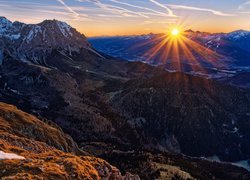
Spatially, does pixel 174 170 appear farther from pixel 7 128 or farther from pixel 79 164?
pixel 79 164

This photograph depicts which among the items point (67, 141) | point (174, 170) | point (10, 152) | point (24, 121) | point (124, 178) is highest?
point (10, 152)

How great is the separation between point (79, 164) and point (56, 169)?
538 cm

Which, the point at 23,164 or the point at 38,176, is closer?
the point at 38,176

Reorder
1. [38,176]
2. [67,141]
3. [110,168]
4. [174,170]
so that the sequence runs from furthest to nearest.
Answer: [174,170]
[67,141]
[110,168]
[38,176]

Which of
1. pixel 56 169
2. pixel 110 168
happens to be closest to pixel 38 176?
pixel 56 169

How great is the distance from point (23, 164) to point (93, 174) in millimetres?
11112

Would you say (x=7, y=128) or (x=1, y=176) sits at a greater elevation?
(x=1, y=176)

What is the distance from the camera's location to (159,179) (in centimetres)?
16675

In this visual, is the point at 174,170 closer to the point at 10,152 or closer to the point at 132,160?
the point at 132,160

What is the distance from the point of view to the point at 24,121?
565 ft

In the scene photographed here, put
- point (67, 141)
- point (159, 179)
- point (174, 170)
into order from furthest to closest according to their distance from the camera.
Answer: point (174, 170)
point (67, 141)
point (159, 179)

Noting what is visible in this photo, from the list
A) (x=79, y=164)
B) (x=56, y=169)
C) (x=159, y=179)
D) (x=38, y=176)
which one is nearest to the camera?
(x=38, y=176)

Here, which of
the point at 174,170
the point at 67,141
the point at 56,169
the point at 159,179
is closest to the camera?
the point at 56,169

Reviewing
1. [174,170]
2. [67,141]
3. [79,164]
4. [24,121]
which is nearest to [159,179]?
[174,170]
